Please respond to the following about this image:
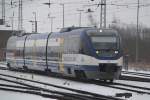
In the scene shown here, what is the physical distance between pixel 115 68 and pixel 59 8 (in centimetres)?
4242

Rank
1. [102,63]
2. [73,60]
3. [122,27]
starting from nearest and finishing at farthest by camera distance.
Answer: [102,63], [73,60], [122,27]

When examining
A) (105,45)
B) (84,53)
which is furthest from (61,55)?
(105,45)

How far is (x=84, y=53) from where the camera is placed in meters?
23.2

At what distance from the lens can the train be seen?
22.9m

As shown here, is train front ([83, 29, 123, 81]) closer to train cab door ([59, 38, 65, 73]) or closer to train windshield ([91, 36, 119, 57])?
train windshield ([91, 36, 119, 57])

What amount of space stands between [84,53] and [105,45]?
3.56 ft

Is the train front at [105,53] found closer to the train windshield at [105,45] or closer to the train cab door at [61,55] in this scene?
the train windshield at [105,45]

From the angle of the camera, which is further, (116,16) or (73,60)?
(116,16)

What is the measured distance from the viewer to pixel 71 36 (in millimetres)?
25125

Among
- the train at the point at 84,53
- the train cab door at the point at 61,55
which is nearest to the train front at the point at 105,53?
the train at the point at 84,53

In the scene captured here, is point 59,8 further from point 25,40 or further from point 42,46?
point 42,46

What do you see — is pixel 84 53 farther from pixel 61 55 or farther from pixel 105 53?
pixel 61 55

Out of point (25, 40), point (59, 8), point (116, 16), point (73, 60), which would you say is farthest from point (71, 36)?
point (59, 8)

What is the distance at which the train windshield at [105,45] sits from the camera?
75.4 feet
